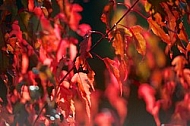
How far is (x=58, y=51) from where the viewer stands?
1.13 metres

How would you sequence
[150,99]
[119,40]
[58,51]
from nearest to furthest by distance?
[119,40]
[58,51]
[150,99]

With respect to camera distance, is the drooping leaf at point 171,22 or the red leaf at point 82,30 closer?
the drooping leaf at point 171,22

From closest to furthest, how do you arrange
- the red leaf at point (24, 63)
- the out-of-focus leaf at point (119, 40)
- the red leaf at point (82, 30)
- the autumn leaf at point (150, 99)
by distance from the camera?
the out-of-focus leaf at point (119, 40), the red leaf at point (24, 63), the red leaf at point (82, 30), the autumn leaf at point (150, 99)

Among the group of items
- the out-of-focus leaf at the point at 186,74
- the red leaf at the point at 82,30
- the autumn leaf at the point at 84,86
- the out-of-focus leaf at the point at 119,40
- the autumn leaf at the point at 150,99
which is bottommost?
the autumn leaf at the point at 150,99

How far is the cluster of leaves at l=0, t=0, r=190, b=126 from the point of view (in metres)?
0.90

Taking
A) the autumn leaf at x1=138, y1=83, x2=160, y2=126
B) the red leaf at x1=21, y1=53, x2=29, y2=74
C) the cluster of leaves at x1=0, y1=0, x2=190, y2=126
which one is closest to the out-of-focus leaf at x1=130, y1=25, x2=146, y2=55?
the cluster of leaves at x1=0, y1=0, x2=190, y2=126

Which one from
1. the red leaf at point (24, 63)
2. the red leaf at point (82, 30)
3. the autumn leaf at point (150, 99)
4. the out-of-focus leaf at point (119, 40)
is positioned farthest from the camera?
the autumn leaf at point (150, 99)

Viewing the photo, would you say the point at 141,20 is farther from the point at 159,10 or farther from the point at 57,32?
the point at 159,10

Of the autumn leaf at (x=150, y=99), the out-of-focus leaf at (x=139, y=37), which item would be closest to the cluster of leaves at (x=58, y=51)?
the out-of-focus leaf at (x=139, y=37)

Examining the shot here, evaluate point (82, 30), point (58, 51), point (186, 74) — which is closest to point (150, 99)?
point (186, 74)

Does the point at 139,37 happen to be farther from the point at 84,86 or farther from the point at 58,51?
the point at 58,51

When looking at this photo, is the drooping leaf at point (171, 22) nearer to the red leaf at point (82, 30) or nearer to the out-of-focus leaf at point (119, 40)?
the out-of-focus leaf at point (119, 40)

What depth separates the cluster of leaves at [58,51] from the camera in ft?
2.94

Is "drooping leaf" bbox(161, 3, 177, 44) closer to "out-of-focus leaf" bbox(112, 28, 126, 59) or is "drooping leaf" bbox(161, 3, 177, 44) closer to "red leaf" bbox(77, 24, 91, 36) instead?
"out-of-focus leaf" bbox(112, 28, 126, 59)
